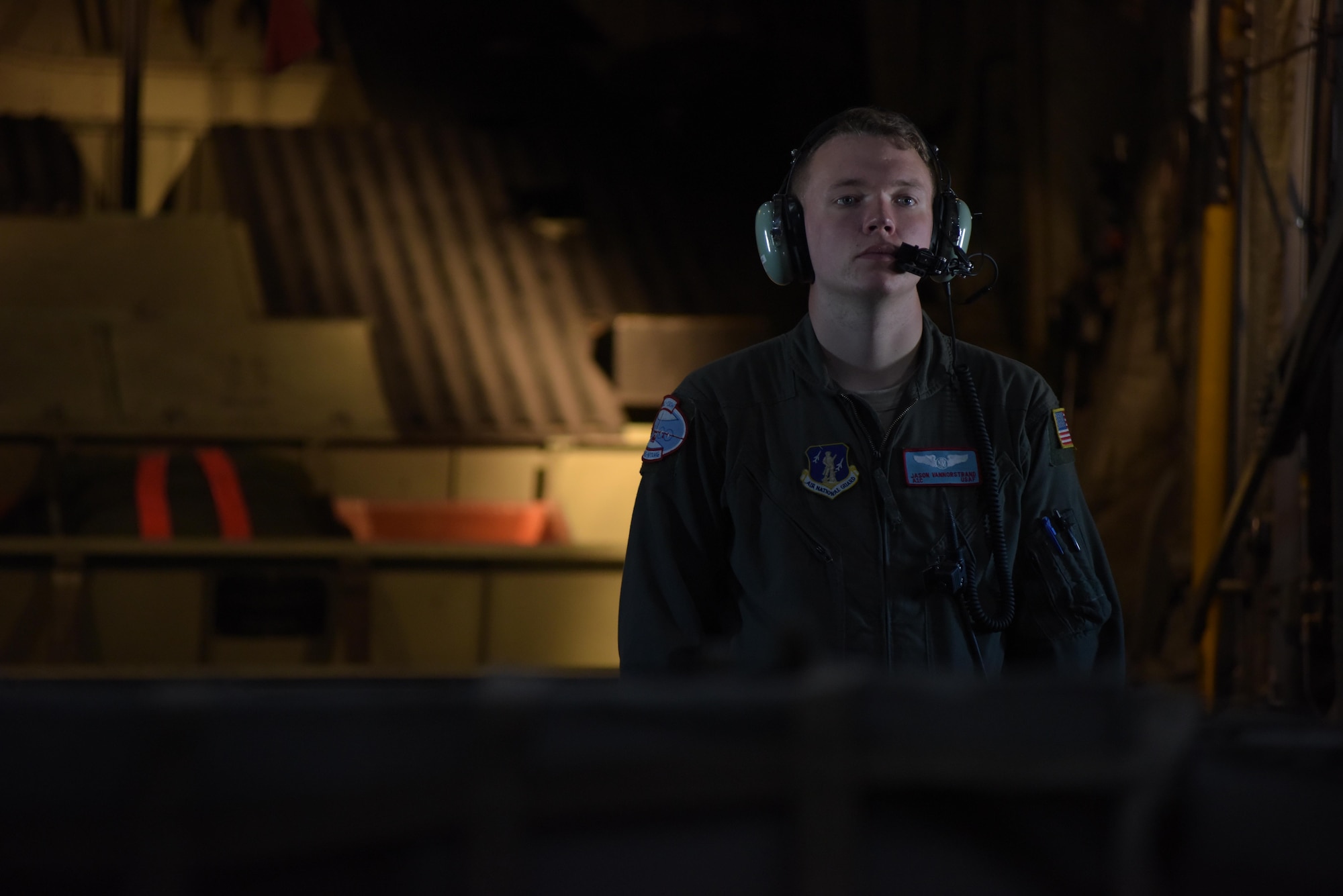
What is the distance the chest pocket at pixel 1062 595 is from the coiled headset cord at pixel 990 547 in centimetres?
3

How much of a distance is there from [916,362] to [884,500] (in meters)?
0.25

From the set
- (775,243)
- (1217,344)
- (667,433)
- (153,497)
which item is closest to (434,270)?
(153,497)

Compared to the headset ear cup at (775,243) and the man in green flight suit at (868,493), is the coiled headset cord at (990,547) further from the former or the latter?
the headset ear cup at (775,243)

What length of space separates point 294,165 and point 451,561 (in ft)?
10.5

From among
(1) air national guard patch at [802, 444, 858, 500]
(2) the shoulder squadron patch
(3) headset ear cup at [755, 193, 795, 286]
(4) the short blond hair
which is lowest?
(1) air national guard patch at [802, 444, 858, 500]

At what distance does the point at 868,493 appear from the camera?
1.81 m

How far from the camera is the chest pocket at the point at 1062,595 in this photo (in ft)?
5.90

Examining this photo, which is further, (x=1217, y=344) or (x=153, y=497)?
(x=153, y=497)

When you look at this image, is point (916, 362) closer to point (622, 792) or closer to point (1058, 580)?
point (1058, 580)

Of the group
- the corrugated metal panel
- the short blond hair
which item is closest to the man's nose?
the short blond hair

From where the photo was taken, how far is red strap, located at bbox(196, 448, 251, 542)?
4.70 meters

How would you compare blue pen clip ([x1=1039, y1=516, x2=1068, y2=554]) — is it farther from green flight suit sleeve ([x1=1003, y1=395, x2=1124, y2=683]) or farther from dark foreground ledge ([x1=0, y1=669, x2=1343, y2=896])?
dark foreground ledge ([x1=0, y1=669, x2=1343, y2=896])

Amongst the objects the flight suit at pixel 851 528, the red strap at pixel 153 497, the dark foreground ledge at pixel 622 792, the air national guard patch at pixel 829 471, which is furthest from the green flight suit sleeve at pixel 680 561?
the red strap at pixel 153 497

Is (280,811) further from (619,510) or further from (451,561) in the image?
(619,510)
